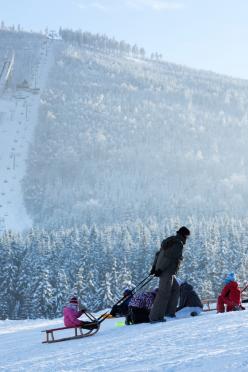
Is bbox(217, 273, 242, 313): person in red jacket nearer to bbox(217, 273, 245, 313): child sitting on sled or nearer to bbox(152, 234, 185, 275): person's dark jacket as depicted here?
bbox(217, 273, 245, 313): child sitting on sled

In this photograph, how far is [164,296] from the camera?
11.6m

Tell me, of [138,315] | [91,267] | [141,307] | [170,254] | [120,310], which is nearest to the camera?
[170,254]

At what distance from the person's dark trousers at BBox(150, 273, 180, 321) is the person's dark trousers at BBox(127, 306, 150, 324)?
908 mm

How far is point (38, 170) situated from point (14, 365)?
629 feet

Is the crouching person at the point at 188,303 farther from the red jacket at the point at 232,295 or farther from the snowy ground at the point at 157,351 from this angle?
the snowy ground at the point at 157,351

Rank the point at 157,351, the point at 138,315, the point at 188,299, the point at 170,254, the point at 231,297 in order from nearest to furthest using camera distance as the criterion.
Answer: the point at 157,351
the point at 170,254
the point at 138,315
the point at 188,299
the point at 231,297

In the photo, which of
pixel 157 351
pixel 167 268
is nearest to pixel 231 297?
pixel 167 268

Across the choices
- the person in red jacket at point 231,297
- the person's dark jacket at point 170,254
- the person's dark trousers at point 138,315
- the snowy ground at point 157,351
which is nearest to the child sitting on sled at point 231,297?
the person in red jacket at point 231,297

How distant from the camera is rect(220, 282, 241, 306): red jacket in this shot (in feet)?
43.5

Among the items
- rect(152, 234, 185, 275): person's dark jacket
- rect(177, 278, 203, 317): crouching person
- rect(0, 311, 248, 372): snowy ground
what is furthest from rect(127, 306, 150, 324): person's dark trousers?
rect(152, 234, 185, 275): person's dark jacket

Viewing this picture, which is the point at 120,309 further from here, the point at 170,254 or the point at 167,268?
the point at 170,254

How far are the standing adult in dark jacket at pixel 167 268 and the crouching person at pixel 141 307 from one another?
879mm

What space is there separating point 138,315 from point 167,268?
1.92 meters

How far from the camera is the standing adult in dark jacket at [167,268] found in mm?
11375
